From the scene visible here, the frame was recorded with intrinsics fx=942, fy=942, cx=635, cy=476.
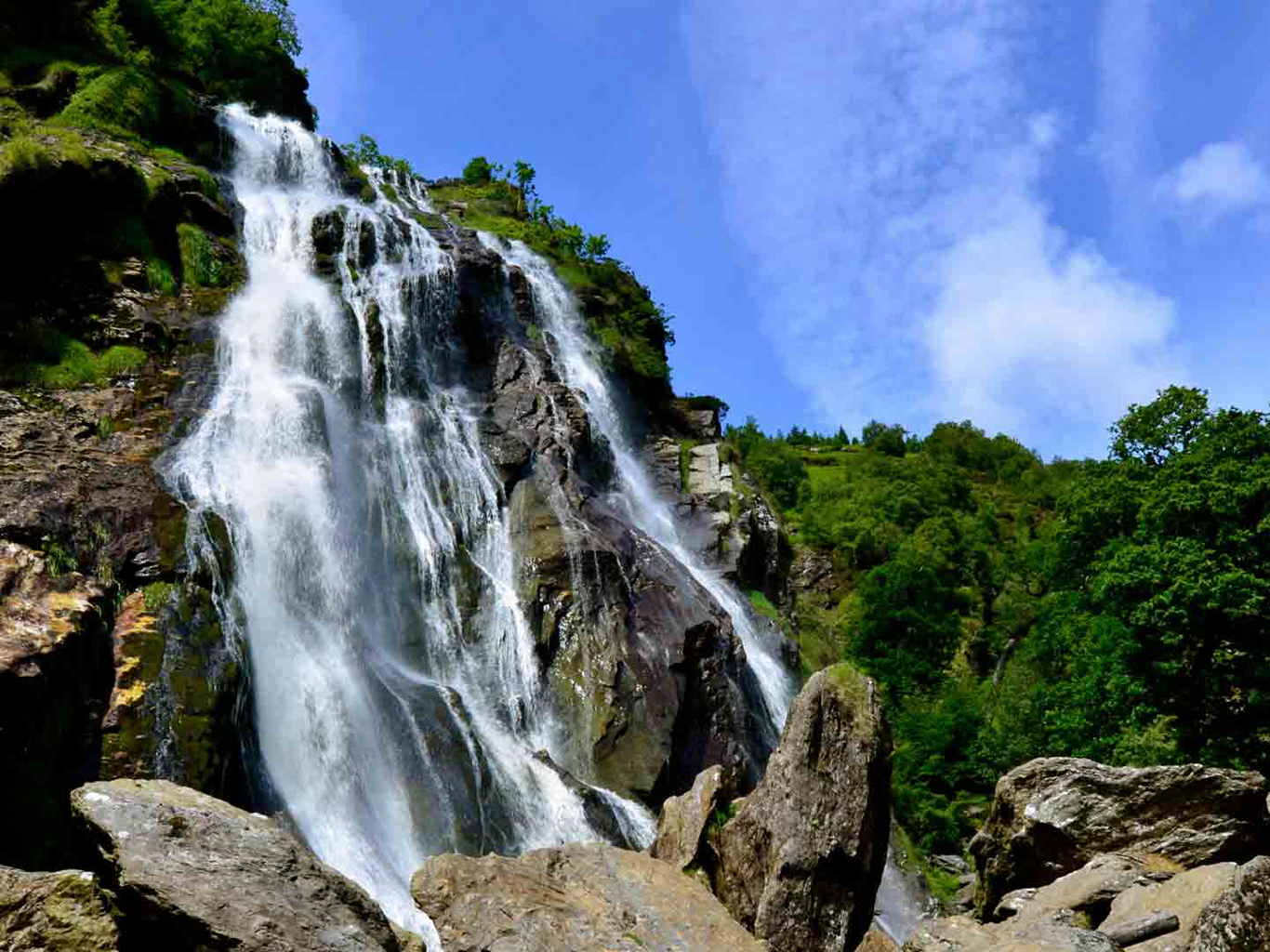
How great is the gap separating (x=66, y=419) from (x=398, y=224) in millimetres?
16681

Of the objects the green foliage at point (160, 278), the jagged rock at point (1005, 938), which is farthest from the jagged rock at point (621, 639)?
the jagged rock at point (1005, 938)

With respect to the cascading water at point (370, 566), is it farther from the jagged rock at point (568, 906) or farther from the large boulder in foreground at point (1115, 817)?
the large boulder in foreground at point (1115, 817)

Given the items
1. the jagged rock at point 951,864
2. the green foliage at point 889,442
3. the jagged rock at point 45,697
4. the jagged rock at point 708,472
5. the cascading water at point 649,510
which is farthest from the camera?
the green foliage at point 889,442

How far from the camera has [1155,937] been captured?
30.8 ft

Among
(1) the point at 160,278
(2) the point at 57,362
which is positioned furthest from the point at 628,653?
(1) the point at 160,278

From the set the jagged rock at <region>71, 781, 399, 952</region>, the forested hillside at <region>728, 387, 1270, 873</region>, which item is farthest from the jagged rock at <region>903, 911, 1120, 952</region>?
the forested hillside at <region>728, 387, 1270, 873</region>

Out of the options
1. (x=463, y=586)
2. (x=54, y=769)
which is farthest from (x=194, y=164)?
(x=54, y=769)

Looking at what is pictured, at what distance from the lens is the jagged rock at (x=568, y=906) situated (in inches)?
348

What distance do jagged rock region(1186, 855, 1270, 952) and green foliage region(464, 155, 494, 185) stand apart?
5672 cm

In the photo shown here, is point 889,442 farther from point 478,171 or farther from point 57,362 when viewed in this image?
point 57,362

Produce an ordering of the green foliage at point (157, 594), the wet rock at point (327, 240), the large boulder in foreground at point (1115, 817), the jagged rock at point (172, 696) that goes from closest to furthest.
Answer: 1. the large boulder in foreground at point (1115, 817)
2. the jagged rock at point (172, 696)
3. the green foliage at point (157, 594)
4. the wet rock at point (327, 240)

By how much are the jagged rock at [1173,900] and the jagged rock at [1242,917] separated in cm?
151

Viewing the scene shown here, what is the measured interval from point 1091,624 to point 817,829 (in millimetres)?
21139

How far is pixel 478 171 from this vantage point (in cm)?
5909
